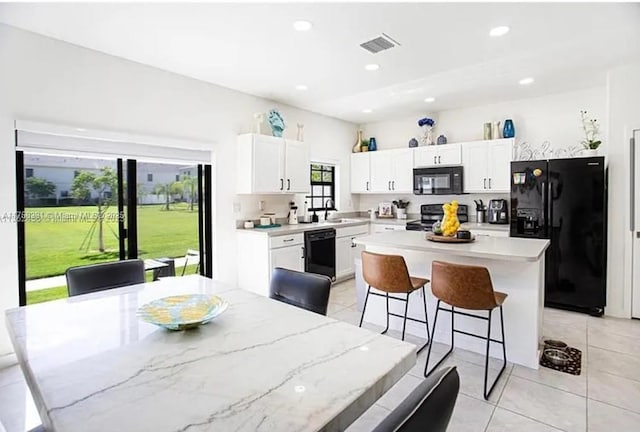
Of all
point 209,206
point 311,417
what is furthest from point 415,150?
point 311,417

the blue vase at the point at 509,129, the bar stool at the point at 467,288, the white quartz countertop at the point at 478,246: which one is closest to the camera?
the bar stool at the point at 467,288

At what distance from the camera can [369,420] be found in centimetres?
213

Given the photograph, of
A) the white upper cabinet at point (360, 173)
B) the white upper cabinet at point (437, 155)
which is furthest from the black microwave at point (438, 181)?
the white upper cabinet at point (360, 173)

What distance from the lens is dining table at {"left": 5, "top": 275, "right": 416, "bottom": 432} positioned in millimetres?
875

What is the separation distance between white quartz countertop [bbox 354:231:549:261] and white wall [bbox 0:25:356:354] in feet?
6.66

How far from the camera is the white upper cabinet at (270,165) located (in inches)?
173

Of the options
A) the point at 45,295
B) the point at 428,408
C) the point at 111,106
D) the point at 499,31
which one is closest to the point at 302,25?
the point at 499,31

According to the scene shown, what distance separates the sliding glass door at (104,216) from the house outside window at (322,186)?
204cm

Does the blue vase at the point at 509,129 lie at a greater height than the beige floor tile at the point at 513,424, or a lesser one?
greater

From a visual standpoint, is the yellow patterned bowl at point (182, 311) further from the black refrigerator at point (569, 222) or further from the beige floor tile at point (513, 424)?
the black refrigerator at point (569, 222)

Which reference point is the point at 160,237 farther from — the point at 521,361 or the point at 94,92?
the point at 521,361

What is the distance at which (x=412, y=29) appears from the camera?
2.89 m

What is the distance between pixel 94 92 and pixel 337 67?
234 centimetres

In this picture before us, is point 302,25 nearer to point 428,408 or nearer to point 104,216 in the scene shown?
point 104,216
